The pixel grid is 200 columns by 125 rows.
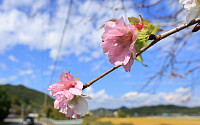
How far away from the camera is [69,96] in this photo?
0.43 meters

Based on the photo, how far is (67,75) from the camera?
483 mm

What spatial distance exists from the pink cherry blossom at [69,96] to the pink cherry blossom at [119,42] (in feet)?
0.42

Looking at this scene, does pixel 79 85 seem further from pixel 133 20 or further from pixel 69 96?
pixel 133 20

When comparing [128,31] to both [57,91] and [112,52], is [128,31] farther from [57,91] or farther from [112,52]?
[57,91]

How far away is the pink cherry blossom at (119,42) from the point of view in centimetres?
36

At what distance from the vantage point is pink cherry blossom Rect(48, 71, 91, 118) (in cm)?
44

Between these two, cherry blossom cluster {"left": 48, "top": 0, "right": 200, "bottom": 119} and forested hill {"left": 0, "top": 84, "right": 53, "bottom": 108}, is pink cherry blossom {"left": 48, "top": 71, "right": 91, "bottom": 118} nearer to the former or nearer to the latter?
cherry blossom cluster {"left": 48, "top": 0, "right": 200, "bottom": 119}

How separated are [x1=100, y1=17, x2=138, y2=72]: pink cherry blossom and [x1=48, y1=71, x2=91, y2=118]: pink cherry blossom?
0.42 feet

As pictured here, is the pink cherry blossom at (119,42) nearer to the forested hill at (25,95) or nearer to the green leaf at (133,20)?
the green leaf at (133,20)

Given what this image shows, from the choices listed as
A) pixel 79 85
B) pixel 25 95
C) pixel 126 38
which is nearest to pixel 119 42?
pixel 126 38

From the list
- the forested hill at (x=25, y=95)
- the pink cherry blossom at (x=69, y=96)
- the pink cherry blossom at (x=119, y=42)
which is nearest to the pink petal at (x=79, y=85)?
the pink cherry blossom at (x=69, y=96)

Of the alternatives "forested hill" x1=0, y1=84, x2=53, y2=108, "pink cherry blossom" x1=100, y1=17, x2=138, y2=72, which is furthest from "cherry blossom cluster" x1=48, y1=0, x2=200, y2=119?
"forested hill" x1=0, y1=84, x2=53, y2=108

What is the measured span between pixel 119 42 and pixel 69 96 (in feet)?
0.61

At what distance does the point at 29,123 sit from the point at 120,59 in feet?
66.7
